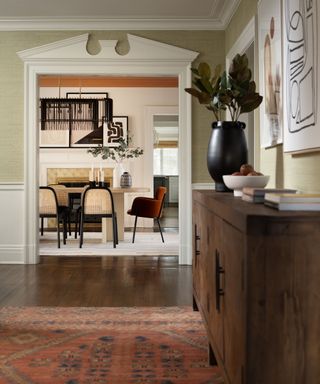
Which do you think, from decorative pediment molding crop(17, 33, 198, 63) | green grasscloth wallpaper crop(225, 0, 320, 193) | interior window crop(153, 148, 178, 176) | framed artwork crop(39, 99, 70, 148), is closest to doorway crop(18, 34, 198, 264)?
decorative pediment molding crop(17, 33, 198, 63)

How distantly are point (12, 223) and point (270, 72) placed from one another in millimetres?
3480

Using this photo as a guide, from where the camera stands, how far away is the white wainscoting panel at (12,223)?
571cm

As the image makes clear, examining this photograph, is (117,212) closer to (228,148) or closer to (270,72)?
(270,72)

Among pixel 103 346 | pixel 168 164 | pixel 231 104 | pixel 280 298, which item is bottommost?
pixel 103 346

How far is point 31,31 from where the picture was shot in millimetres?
5664

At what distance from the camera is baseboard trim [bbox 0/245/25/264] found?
5.70 m

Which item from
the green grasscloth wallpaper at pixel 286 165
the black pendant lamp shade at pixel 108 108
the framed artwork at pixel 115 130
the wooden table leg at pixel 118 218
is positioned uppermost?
the black pendant lamp shade at pixel 108 108

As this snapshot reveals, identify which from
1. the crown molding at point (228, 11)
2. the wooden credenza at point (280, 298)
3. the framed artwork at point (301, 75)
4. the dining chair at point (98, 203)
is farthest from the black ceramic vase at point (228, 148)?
the dining chair at point (98, 203)

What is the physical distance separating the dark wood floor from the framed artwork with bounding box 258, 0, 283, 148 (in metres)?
1.41

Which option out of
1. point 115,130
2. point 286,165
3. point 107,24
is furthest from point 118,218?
point 286,165

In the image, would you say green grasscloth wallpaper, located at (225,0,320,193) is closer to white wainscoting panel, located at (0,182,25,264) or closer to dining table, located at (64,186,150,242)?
white wainscoting panel, located at (0,182,25,264)

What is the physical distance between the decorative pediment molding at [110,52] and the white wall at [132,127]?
367 cm

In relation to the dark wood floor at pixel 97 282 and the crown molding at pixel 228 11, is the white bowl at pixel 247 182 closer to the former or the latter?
the dark wood floor at pixel 97 282

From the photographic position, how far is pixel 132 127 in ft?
30.8
